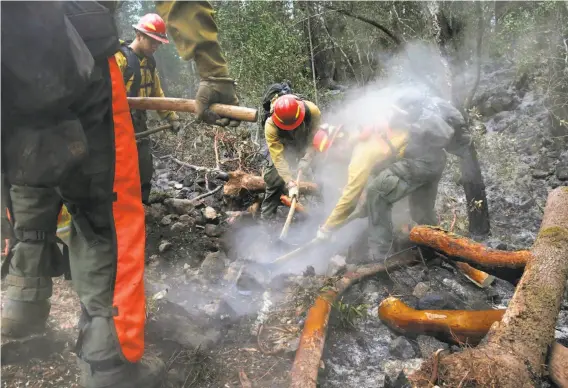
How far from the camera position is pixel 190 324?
9.37 feet

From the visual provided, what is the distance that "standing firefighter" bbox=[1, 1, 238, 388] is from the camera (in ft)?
4.84

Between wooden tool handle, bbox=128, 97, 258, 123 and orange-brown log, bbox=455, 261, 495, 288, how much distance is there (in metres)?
2.46

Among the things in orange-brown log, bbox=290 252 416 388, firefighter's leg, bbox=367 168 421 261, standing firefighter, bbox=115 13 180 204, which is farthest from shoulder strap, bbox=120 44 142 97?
orange-brown log, bbox=290 252 416 388

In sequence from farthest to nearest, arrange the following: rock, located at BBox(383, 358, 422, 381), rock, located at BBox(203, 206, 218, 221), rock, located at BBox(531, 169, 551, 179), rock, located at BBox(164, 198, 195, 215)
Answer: rock, located at BBox(531, 169, 551, 179)
rock, located at BBox(164, 198, 195, 215)
rock, located at BBox(203, 206, 218, 221)
rock, located at BBox(383, 358, 422, 381)

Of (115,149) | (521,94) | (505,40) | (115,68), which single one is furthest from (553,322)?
(505,40)

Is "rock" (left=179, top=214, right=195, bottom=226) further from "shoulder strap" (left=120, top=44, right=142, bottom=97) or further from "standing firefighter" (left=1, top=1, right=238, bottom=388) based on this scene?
"standing firefighter" (left=1, top=1, right=238, bottom=388)

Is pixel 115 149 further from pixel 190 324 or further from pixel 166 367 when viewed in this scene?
pixel 190 324

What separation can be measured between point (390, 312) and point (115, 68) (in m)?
2.34

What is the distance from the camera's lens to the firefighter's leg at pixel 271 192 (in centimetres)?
537

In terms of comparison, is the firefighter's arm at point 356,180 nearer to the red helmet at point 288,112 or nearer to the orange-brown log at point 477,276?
the red helmet at point 288,112

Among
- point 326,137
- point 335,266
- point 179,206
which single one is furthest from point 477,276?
point 179,206

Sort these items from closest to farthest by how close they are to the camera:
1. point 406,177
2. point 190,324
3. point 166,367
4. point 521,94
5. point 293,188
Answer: point 166,367 → point 190,324 → point 406,177 → point 293,188 → point 521,94

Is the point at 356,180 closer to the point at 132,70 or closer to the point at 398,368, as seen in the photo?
the point at 398,368

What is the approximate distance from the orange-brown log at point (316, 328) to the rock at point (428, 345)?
636mm
